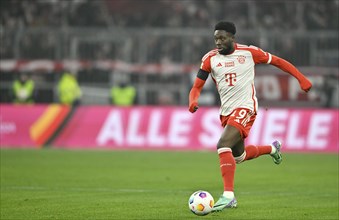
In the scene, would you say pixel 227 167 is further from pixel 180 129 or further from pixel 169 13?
pixel 169 13

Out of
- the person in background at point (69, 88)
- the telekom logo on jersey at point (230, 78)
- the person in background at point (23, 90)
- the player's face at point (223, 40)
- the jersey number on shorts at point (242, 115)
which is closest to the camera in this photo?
the player's face at point (223, 40)

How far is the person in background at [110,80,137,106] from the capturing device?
91.9 ft

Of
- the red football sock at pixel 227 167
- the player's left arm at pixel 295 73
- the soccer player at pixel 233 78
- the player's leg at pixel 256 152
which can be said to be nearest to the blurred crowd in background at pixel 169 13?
the player's leg at pixel 256 152

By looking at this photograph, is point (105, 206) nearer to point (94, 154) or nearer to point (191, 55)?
point (94, 154)

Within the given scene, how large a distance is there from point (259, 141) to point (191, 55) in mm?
5117

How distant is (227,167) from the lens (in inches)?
412

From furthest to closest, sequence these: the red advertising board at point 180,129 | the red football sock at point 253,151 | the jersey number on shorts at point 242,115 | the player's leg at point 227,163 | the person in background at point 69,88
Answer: the person in background at point 69,88, the red advertising board at point 180,129, the red football sock at point 253,151, the jersey number on shorts at point 242,115, the player's leg at point 227,163

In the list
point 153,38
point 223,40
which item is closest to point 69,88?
point 153,38

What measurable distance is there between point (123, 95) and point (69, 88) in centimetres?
208

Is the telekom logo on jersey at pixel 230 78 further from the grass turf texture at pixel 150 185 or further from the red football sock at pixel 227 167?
the grass turf texture at pixel 150 185

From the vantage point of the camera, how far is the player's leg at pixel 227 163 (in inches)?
396

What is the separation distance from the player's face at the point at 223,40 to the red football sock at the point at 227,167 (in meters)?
1.37

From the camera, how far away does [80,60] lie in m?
28.3

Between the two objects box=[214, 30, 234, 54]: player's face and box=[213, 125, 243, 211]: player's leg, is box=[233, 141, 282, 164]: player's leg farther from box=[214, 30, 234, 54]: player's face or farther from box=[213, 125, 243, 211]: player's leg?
box=[214, 30, 234, 54]: player's face
